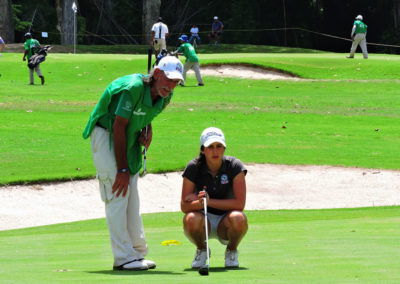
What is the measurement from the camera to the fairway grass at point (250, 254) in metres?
6.60

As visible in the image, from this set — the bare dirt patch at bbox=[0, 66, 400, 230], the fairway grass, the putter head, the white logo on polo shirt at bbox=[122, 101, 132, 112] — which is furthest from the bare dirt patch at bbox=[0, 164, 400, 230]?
the putter head

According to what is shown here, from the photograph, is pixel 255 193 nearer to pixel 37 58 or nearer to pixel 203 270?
pixel 203 270

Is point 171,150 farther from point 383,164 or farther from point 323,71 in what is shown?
point 323,71

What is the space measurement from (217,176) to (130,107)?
40.0 inches

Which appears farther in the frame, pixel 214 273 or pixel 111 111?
pixel 111 111

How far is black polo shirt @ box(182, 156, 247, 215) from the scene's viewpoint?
762 cm

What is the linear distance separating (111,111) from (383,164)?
1331 cm

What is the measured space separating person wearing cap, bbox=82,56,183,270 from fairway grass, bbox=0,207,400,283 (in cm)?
38

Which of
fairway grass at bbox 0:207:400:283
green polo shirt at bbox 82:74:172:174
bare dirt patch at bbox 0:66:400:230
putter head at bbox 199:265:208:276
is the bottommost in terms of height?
bare dirt patch at bbox 0:66:400:230

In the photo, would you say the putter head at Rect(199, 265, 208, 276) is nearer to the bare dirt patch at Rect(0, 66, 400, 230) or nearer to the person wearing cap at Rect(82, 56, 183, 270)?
the person wearing cap at Rect(82, 56, 183, 270)

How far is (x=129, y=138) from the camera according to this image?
756 cm

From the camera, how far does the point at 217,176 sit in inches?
303

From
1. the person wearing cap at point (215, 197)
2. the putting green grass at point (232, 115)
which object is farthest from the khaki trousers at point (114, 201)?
the putting green grass at point (232, 115)

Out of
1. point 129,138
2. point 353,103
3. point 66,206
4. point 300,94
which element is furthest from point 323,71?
point 129,138
